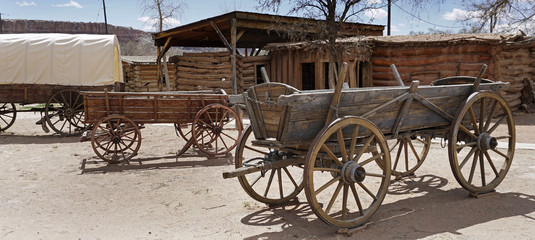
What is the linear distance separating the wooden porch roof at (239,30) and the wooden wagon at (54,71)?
3.31 meters

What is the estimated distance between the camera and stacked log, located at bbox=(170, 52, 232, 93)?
16.2 m

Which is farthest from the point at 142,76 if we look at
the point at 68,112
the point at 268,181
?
the point at 268,181

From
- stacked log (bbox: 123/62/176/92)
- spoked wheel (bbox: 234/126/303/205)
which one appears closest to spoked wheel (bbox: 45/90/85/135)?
spoked wheel (bbox: 234/126/303/205)

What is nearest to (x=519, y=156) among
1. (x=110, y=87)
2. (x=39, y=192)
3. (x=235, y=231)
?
(x=235, y=231)

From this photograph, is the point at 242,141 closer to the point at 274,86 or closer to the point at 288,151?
the point at 288,151

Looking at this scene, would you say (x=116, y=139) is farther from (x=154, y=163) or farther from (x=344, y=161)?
(x=344, y=161)

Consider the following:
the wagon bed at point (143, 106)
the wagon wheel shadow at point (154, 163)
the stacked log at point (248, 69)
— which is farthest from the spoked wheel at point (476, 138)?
the stacked log at point (248, 69)

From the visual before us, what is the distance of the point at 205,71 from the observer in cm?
1644

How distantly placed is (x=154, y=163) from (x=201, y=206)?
2.86 metres

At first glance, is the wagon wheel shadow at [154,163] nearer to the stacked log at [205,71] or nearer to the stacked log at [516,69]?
the stacked log at [205,71]

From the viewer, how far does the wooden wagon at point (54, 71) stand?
1058 cm

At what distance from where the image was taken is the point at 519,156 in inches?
288

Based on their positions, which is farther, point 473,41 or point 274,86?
point 473,41

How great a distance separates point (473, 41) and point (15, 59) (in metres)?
12.5
